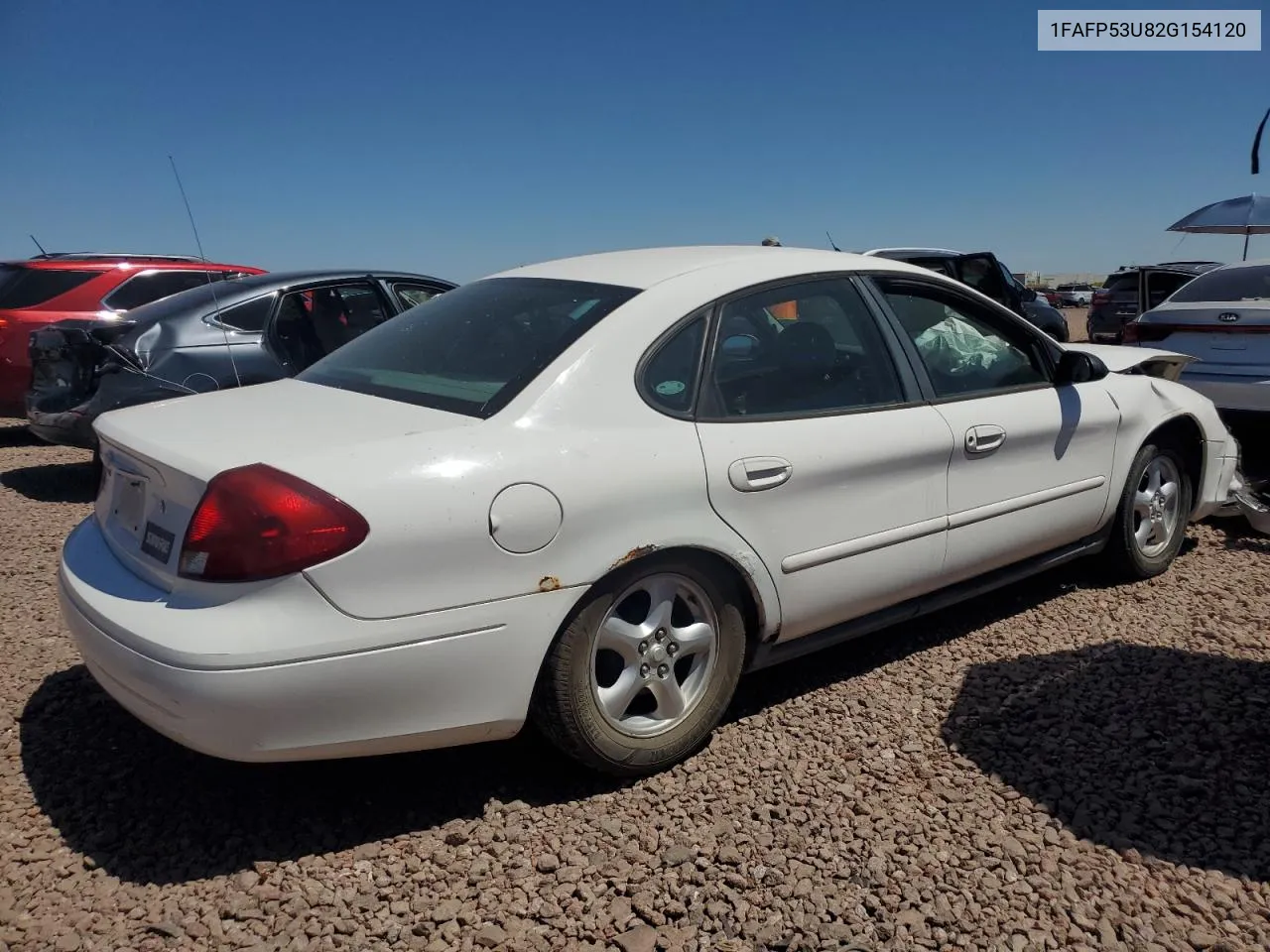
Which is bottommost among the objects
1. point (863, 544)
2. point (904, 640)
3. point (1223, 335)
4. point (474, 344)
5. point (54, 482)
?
point (904, 640)

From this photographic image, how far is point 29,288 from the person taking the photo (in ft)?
25.6

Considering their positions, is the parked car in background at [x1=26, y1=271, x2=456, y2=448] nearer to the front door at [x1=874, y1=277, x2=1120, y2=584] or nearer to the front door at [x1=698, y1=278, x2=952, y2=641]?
the front door at [x1=698, y1=278, x2=952, y2=641]

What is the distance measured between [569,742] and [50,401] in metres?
5.16

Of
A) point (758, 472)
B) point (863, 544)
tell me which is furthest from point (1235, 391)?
point (758, 472)

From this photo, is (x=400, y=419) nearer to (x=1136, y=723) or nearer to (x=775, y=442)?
(x=775, y=442)

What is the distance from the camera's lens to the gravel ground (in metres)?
2.29

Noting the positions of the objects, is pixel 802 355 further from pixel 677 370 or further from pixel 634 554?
pixel 634 554

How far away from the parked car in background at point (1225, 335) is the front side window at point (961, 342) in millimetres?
2662

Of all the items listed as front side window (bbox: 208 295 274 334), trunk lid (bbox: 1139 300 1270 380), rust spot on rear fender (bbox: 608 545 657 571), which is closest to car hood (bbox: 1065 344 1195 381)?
trunk lid (bbox: 1139 300 1270 380)

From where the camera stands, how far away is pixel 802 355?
3.30 meters

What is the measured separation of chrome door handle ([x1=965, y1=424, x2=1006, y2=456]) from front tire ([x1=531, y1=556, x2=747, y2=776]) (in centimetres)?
Result: 115

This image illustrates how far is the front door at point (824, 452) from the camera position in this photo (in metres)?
2.95

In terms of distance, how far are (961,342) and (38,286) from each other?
719 cm

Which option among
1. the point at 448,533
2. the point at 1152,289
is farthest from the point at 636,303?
the point at 1152,289
